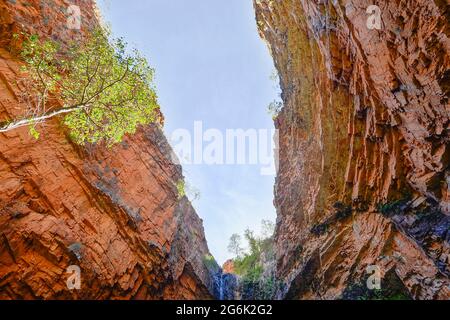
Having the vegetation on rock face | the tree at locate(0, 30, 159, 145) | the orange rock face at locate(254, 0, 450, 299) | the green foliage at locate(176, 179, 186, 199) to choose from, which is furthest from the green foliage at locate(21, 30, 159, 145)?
the vegetation on rock face

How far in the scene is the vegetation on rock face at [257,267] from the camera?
2705cm

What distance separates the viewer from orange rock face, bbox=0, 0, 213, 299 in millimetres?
13938

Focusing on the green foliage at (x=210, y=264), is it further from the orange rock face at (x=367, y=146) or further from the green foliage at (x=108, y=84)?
the green foliage at (x=108, y=84)

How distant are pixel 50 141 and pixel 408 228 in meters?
20.7

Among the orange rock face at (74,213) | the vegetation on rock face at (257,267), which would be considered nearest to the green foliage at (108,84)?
the orange rock face at (74,213)

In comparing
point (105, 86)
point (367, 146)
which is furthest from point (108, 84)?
point (367, 146)

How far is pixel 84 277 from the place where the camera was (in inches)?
621

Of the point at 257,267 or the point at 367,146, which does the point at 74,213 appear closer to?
the point at 367,146

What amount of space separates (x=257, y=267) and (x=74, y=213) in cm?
2436

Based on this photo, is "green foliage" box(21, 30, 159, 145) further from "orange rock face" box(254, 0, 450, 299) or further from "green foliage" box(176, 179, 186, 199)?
"orange rock face" box(254, 0, 450, 299)

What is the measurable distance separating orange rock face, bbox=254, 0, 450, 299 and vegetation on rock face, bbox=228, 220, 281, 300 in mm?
3571

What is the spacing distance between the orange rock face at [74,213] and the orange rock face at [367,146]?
11.6 metres

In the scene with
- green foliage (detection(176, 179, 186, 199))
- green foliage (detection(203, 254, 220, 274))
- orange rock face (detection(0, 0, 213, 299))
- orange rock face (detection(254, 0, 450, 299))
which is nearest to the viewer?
orange rock face (detection(254, 0, 450, 299))

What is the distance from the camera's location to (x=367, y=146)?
1625 cm
